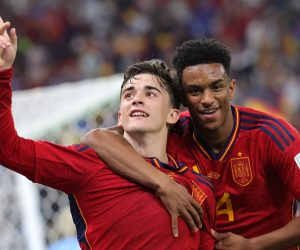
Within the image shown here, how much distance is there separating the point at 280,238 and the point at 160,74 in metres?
0.90

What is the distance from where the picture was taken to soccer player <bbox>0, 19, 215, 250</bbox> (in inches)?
104

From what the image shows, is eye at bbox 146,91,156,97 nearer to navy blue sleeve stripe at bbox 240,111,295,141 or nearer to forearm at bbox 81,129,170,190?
forearm at bbox 81,129,170,190

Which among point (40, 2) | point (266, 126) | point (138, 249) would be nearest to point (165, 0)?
point (40, 2)

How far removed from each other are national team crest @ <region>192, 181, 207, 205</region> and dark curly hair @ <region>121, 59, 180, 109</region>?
0.45 metres

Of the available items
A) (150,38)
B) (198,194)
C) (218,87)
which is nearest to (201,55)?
(218,87)

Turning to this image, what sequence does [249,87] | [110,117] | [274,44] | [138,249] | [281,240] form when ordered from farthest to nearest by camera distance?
[274,44]
[249,87]
[110,117]
[281,240]
[138,249]

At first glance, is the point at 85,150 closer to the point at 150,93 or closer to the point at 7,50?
the point at 150,93

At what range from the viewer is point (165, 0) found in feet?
34.1

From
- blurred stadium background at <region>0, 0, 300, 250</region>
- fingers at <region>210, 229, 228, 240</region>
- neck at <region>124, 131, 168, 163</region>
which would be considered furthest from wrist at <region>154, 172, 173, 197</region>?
blurred stadium background at <region>0, 0, 300, 250</region>

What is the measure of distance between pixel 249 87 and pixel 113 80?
432 centimetres

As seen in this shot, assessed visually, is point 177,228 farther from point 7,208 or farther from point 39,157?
point 7,208

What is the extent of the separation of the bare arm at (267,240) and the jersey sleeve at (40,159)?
681 millimetres

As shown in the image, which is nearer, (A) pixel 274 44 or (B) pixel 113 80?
(B) pixel 113 80

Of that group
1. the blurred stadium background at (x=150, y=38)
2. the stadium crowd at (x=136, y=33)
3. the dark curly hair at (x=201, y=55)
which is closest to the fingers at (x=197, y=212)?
the dark curly hair at (x=201, y=55)
